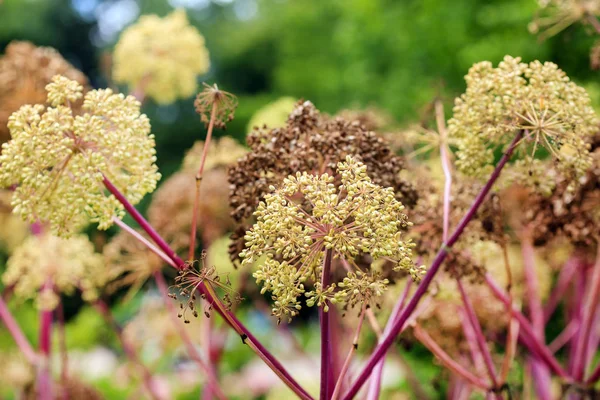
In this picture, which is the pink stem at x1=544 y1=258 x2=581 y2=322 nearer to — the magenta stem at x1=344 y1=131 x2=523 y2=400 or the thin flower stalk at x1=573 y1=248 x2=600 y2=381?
the thin flower stalk at x1=573 y1=248 x2=600 y2=381

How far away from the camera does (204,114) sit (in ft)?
3.82

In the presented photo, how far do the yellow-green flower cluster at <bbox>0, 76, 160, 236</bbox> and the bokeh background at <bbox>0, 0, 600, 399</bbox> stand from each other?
851mm

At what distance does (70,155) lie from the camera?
41.2 inches

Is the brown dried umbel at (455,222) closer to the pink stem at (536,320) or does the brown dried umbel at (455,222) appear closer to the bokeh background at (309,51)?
the bokeh background at (309,51)

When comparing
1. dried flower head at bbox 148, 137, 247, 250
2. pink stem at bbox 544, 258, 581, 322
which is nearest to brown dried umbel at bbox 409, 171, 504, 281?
dried flower head at bbox 148, 137, 247, 250

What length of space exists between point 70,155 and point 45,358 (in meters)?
1.20

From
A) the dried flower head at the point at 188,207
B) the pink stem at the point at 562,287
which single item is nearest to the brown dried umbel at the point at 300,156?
the dried flower head at the point at 188,207

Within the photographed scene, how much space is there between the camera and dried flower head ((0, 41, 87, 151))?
6.19 ft

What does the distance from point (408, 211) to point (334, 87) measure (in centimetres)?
822

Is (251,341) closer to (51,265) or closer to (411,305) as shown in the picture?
(411,305)

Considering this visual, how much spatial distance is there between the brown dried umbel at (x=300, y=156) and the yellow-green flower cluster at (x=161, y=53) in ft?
3.68

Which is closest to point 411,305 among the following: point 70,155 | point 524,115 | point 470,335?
point 524,115

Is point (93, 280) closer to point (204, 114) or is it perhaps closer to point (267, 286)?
point (204, 114)

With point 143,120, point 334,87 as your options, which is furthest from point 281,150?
point 334,87
